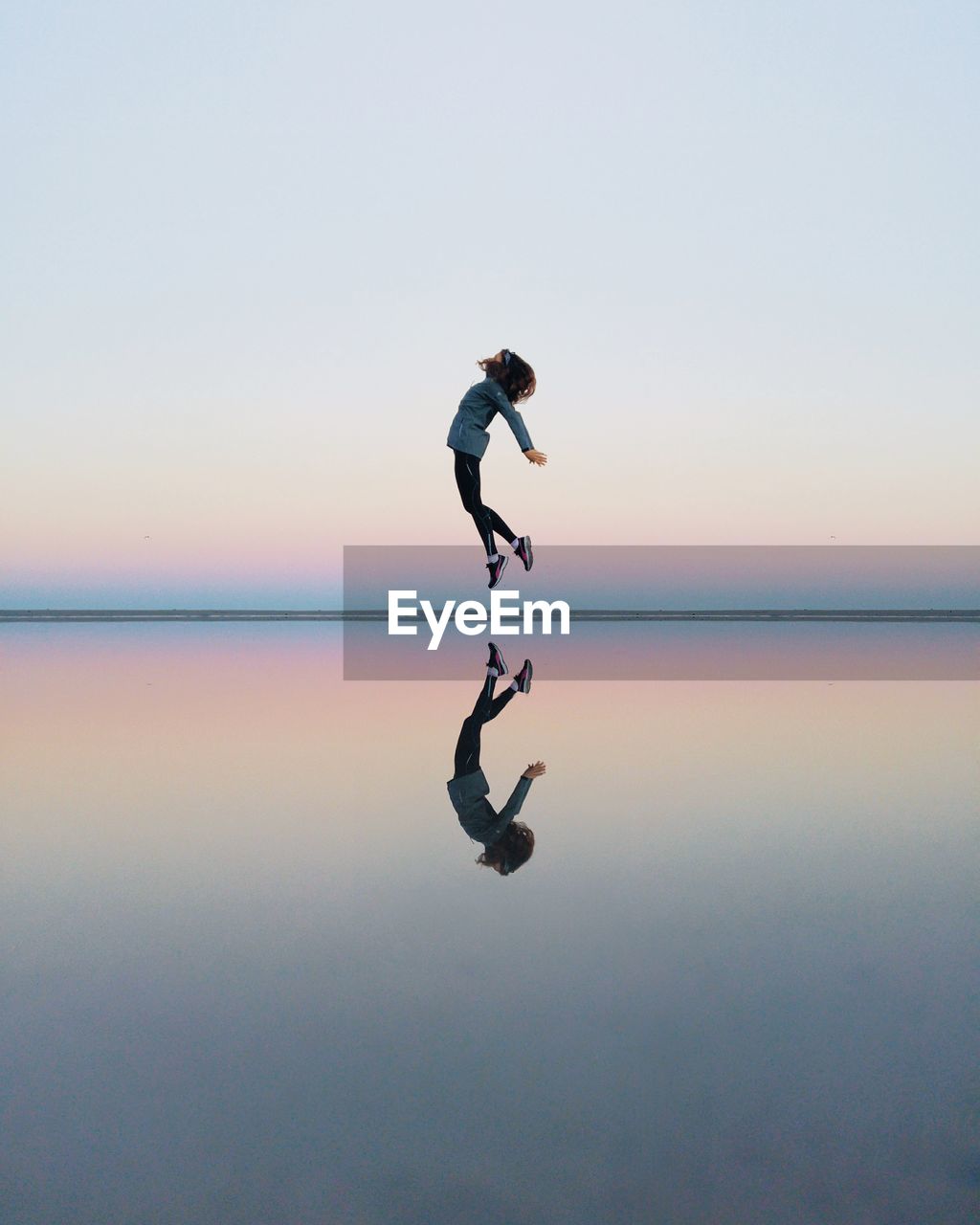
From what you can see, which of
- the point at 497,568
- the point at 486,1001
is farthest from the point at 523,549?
the point at 486,1001

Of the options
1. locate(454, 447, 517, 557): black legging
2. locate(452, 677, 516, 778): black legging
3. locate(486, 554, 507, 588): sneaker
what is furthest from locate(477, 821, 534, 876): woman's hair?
locate(486, 554, 507, 588): sneaker

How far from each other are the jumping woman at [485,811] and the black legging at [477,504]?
1609 mm

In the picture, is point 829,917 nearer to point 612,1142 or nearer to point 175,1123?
point 612,1142

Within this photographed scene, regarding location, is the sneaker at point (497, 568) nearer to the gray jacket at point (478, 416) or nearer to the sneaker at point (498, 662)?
the gray jacket at point (478, 416)

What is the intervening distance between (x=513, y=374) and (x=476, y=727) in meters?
2.42

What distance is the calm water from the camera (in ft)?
4.11

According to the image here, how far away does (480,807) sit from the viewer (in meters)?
3.52

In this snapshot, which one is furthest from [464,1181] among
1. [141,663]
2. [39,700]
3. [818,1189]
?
[141,663]

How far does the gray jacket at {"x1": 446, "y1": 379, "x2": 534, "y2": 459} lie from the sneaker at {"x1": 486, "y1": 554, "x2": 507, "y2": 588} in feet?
2.85

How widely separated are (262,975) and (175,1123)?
0.55 metres

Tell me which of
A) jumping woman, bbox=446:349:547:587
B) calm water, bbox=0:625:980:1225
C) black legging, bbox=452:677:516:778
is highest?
jumping woman, bbox=446:349:547:587

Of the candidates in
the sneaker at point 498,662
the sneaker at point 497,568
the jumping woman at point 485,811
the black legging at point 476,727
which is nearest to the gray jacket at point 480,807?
the jumping woman at point 485,811

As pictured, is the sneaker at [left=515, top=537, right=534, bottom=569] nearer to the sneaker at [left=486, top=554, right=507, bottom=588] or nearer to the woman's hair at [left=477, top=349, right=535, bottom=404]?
the sneaker at [left=486, top=554, right=507, bottom=588]

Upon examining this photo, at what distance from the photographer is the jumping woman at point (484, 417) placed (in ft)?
20.9
